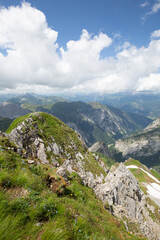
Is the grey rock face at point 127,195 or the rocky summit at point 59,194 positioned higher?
the rocky summit at point 59,194

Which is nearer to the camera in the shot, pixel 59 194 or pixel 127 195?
pixel 59 194

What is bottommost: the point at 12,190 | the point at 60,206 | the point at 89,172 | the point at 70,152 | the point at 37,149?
the point at 89,172

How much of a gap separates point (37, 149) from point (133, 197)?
38.4 metres

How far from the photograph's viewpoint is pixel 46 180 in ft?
28.8

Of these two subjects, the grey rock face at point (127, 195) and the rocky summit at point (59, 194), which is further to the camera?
the grey rock face at point (127, 195)

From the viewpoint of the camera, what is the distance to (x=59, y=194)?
855cm

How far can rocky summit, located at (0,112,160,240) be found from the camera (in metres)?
4.51

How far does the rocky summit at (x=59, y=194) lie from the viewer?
4.51 metres

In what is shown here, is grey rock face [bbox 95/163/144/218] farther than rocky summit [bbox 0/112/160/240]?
Yes

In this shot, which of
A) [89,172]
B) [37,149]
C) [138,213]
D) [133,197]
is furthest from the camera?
[89,172]

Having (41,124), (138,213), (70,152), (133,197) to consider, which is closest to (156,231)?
(138,213)

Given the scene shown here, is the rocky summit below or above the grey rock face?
above

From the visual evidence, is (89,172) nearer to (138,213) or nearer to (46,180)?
(138,213)

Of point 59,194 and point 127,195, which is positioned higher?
point 59,194
